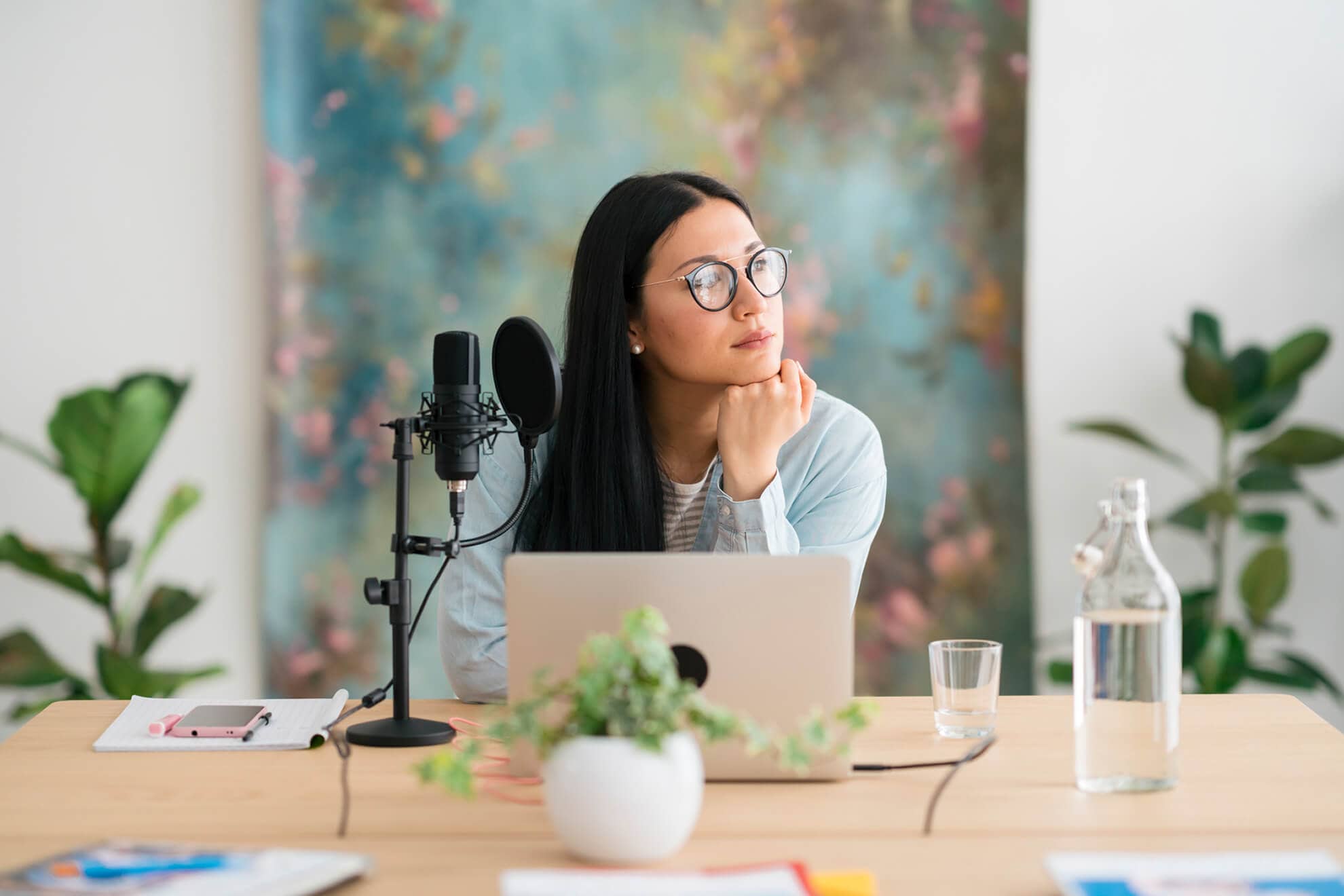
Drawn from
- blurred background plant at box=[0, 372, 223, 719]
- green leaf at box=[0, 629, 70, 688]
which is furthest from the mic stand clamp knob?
green leaf at box=[0, 629, 70, 688]

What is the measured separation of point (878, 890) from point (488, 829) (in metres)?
0.34

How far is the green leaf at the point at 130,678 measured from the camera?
8.55 feet

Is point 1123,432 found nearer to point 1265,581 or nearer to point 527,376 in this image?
point 1265,581

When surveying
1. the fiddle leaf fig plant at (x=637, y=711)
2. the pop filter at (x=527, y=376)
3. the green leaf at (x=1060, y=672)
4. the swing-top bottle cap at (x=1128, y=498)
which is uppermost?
the pop filter at (x=527, y=376)

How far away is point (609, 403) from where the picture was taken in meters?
1.92

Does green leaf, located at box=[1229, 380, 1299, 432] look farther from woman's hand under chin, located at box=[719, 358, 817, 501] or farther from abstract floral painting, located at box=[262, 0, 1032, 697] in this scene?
woman's hand under chin, located at box=[719, 358, 817, 501]

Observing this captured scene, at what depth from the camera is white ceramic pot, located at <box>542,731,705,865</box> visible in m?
0.90

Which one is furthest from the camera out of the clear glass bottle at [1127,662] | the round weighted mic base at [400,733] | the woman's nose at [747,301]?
the woman's nose at [747,301]

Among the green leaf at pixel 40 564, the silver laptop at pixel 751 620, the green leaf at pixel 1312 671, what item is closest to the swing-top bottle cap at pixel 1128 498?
the silver laptop at pixel 751 620

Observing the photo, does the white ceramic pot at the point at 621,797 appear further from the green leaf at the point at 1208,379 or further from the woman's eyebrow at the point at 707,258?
the green leaf at the point at 1208,379

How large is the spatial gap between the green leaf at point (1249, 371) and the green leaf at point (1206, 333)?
50 mm

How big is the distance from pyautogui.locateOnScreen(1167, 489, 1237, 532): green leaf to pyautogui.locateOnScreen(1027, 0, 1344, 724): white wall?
0.23 metres

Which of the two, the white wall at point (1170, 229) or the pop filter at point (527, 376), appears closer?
the pop filter at point (527, 376)

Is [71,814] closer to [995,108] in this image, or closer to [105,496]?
[105,496]
